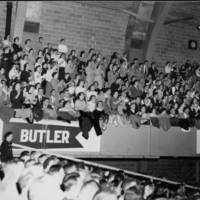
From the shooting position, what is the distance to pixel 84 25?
14.4 meters

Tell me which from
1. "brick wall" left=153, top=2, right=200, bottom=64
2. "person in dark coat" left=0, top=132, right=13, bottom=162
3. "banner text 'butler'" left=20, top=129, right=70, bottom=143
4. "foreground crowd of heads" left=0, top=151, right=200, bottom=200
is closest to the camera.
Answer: "foreground crowd of heads" left=0, top=151, right=200, bottom=200

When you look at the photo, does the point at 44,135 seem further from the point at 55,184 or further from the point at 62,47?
the point at 62,47

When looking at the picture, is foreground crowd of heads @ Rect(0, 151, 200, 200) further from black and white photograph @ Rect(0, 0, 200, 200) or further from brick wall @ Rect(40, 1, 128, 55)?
brick wall @ Rect(40, 1, 128, 55)

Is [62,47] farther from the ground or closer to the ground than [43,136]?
farther from the ground

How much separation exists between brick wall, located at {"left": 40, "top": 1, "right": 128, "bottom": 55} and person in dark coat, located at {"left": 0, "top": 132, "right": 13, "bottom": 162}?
17.1 feet

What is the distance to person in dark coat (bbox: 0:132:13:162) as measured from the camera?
8.95 metres

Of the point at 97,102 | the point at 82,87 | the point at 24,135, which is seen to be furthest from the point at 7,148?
the point at 82,87

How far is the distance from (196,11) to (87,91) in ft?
23.0

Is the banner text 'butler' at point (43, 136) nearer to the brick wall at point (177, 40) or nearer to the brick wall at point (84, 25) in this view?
the brick wall at point (84, 25)

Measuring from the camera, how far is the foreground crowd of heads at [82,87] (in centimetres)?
1020

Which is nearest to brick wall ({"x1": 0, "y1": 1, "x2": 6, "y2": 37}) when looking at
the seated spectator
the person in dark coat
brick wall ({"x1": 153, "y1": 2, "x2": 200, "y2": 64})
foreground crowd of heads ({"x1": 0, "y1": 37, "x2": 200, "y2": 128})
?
foreground crowd of heads ({"x1": 0, "y1": 37, "x2": 200, "y2": 128})

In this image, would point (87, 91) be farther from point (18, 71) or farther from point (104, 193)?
point (104, 193)

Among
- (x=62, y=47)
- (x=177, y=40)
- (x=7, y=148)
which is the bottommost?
(x=7, y=148)

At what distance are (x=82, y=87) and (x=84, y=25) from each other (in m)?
3.74
